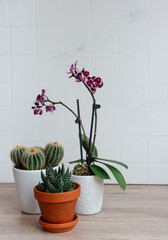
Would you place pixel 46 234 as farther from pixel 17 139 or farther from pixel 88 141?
pixel 17 139

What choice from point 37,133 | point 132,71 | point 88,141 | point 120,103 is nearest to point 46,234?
point 88,141

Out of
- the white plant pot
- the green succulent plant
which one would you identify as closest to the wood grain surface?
the white plant pot

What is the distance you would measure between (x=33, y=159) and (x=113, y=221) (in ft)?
1.08

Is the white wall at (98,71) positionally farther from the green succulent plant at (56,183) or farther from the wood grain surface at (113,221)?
the green succulent plant at (56,183)

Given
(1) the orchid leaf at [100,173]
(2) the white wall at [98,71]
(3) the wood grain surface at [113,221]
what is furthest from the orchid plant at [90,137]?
(2) the white wall at [98,71]

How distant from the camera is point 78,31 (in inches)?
56.2

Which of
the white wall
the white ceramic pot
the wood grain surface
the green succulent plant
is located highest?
the white wall

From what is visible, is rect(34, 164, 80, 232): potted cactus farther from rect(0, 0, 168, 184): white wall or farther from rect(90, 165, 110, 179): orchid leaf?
rect(0, 0, 168, 184): white wall

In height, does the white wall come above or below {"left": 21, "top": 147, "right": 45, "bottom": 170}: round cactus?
above

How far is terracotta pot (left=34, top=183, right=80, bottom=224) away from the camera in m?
0.95

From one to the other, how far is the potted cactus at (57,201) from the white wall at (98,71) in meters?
0.49

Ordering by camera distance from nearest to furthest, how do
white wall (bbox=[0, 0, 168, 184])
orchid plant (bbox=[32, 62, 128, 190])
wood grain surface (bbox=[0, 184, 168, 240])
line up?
wood grain surface (bbox=[0, 184, 168, 240]) → orchid plant (bbox=[32, 62, 128, 190]) → white wall (bbox=[0, 0, 168, 184])

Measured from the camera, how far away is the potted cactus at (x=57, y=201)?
96cm

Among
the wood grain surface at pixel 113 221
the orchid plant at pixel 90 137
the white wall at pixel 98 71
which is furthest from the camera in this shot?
the white wall at pixel 98 71
